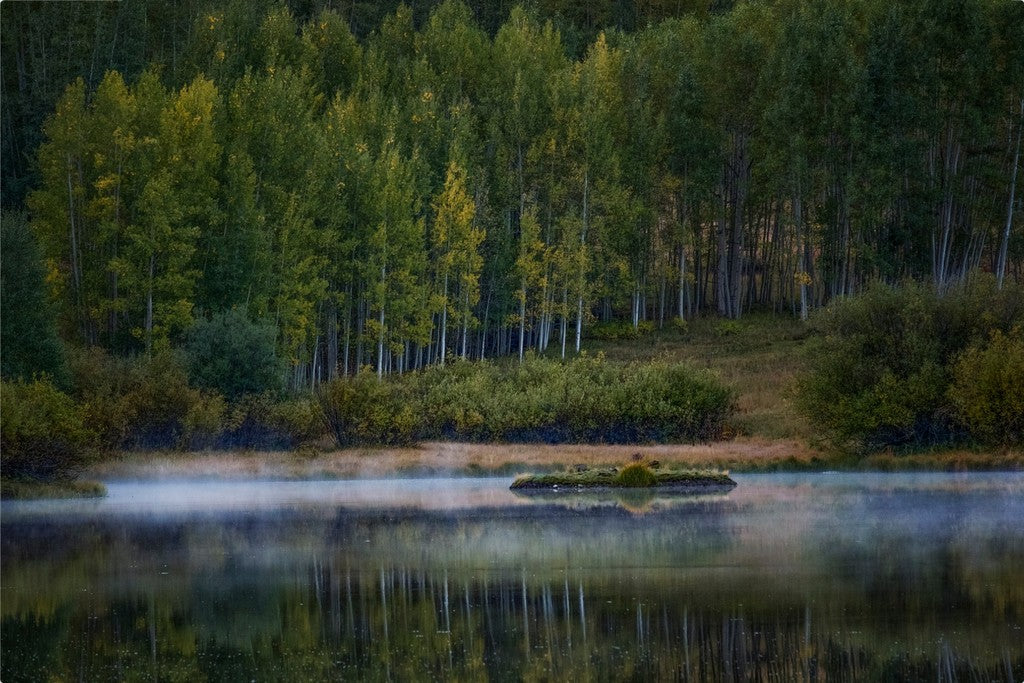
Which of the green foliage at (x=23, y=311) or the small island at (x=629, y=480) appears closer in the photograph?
the small island at (x=629, y=480)

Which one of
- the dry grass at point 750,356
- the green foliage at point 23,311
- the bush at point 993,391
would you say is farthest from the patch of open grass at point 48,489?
the bush at point 993,391

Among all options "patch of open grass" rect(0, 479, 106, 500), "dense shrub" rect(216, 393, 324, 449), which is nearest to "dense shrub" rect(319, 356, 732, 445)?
"dense shrub" rect(216, 393, 324, 449)

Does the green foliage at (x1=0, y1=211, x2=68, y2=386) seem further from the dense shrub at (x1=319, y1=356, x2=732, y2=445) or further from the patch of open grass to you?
the dense shrub at (x1=319, y1=356, x2=732, y2=445)

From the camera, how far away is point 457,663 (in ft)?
64.4

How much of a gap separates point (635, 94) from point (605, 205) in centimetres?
955

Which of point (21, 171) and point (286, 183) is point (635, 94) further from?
point (21, 171)

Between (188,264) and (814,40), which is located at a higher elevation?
(814,40)

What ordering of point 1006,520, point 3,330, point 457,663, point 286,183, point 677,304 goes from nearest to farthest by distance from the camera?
point 457,663
point 1006,520
point 3,330
point 286,183
point 677,304

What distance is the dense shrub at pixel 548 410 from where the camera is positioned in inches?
1954

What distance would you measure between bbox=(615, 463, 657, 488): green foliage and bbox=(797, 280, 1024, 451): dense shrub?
295 inches

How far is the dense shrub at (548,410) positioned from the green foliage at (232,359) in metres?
2.39

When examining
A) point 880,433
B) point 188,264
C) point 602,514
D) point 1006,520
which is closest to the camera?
point 1006,520

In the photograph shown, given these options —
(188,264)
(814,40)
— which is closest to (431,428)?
(188,264)

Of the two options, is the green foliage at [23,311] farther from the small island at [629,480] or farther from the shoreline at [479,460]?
the small island at [629,480]
